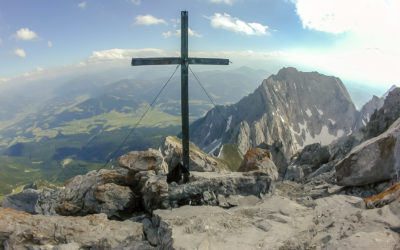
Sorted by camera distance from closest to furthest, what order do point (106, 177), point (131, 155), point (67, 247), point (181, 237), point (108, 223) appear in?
1. point (181, 237)
2. point (67, 247)
3. point (108, 223)
4. point (106, 177)
5. point (131, 155)

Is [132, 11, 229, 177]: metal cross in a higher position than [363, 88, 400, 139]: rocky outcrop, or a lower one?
higher

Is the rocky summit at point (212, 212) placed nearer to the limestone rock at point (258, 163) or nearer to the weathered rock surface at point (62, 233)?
the weathered rock surface at point (62, 233)

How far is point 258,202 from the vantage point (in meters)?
12.2

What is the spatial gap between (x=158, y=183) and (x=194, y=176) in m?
2.31

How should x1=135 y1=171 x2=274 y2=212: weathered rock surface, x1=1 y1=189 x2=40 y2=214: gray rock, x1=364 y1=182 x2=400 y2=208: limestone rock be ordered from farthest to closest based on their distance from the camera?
x1=1 y1=189 x2=40 y2=214: gray rock < x1=135 y1=171 x2=274 y2=212: weathered rock surface < x1=364 y1=182 x2=400 y2=208: limestone rock

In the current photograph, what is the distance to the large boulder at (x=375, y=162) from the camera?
11588 millimetres

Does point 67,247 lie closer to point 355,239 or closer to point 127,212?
point 127,212

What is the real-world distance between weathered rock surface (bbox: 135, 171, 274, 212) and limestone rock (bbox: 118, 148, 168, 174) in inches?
69.3

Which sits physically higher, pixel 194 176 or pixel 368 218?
pixel 368 218

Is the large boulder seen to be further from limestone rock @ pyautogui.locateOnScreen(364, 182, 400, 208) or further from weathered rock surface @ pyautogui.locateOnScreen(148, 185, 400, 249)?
limestone rock @ pyautogui.locateOnScreen(364, 182, 400, 208)

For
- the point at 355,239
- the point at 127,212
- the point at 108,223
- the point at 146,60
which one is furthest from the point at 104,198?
the point at 355,239

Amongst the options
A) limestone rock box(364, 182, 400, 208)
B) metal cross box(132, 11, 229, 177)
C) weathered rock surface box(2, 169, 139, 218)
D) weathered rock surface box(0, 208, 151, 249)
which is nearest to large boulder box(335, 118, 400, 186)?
limestone rock box(364, 182, 400, 208)

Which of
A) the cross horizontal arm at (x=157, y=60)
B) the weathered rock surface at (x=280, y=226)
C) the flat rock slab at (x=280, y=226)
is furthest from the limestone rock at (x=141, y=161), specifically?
the cross horizontal arm at (x=157, y=60)

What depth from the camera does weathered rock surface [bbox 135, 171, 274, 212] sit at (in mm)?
12016
